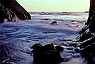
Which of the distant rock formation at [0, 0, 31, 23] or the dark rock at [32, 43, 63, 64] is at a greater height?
the distant rock formation at [0, 0, 31, 23]

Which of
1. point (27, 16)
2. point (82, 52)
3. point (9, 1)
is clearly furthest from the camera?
point (27, 16)

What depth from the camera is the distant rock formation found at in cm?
2985

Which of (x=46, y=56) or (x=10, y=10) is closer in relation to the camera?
(x=46, y=56)

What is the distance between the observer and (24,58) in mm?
8828

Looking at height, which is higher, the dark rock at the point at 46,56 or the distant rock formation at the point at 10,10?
the distant rock formation at the point at 10,10

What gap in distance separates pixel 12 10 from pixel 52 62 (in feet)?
93.9

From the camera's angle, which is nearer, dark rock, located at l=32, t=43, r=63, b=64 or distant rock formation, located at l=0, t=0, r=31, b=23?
dark rock, located at l=32, t=43, r=63, b=64

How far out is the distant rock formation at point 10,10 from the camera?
2985 cm

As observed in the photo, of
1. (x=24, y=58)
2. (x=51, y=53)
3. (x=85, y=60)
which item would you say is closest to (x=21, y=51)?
(x=24, y=58)

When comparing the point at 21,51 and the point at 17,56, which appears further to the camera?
the point at 21,51

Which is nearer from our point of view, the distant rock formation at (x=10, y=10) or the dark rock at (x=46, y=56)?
the dark rock at (x=46, y=56)

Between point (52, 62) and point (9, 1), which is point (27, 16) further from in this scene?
point (52, 62)

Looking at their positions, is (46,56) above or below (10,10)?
below

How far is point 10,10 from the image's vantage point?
34000mm
